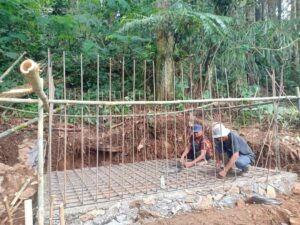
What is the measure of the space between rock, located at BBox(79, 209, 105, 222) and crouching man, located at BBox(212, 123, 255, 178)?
1962 millimetres

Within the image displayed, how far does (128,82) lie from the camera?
848 centimetres

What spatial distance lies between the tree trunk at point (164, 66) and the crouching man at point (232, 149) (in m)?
2.86

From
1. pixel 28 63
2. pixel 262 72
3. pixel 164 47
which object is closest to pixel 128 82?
pixel 164 47

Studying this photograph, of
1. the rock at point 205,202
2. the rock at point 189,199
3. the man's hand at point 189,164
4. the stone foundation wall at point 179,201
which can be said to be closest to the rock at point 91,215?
the stone foundation wall at point 179,201

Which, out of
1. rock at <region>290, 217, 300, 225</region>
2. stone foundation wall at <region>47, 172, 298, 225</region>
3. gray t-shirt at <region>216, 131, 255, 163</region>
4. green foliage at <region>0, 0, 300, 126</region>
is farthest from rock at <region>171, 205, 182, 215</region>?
green foliage at <region>0, 0, 300, 126</region>

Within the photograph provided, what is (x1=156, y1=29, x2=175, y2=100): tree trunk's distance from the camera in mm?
7285

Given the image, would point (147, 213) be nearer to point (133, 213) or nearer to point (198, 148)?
point (133, 213)

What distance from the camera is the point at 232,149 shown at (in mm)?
4355

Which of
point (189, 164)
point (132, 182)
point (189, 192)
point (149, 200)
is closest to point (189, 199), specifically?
point (189, 192)

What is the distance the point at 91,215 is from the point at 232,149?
2.26 m

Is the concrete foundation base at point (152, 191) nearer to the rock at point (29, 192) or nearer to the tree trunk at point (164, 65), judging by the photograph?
the rock at point (29, 192)

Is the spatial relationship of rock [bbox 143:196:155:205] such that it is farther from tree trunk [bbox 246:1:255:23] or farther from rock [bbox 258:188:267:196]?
tree trunk [bbox 246:1:255:23]

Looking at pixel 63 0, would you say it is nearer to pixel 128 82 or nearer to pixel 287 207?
pixel 128 82

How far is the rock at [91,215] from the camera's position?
9.90ft
